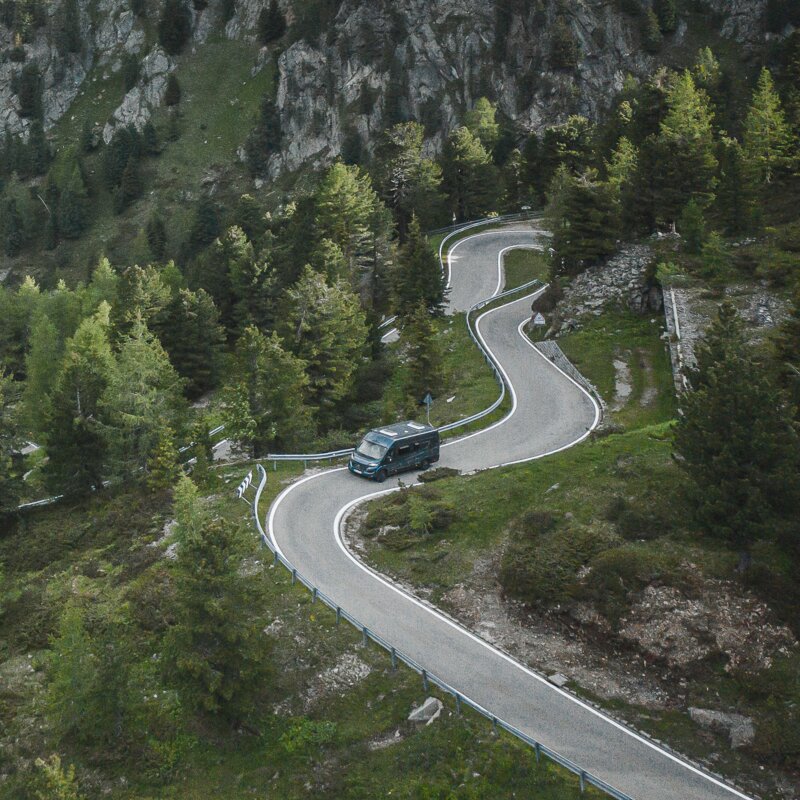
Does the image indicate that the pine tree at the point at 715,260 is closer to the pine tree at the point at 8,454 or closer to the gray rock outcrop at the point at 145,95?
the pine tree at the point at 8,454

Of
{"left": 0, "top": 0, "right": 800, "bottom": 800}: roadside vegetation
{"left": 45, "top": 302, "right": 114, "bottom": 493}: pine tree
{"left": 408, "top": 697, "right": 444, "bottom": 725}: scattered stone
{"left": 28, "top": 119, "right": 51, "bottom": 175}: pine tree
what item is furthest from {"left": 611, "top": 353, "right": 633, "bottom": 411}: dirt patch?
{"left": 28, "top": 119, "right": 51, "bottom": 175}: pine tree

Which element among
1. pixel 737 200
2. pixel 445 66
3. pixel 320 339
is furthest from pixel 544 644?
pixel 445 66

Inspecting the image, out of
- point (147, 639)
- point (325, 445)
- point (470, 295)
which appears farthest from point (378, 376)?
point (147, 639)

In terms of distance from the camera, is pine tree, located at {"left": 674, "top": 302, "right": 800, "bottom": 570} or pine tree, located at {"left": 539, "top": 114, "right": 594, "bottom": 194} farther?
pine tree, located at {"left": 539, "top": 114, "right": 594, "bottom": 194}

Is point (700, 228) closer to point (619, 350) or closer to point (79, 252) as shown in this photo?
point (619, 350)

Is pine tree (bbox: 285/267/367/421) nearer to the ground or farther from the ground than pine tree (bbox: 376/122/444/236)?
nearer to the ground

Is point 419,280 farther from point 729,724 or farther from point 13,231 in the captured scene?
point 13,231

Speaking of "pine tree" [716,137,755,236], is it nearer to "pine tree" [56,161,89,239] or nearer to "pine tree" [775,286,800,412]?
"pine tree" [775,286,800,412]
